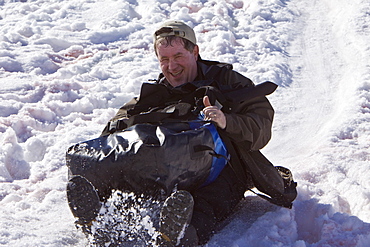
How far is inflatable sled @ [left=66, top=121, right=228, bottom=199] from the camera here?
7.10 ft

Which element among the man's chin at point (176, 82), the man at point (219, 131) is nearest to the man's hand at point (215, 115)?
the man at point (219, 131)

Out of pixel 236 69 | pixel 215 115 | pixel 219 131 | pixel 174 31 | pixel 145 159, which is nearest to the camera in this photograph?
pixel 145 159

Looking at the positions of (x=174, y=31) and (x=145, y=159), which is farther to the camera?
(x=174, y=31)

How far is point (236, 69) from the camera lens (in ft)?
17.0

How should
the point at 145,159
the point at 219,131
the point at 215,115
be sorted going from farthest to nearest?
the point at 219,131, the point at 215,115, the point at 145,159

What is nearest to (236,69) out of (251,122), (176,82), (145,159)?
(176,82)

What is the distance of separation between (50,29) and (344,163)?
3.93 m

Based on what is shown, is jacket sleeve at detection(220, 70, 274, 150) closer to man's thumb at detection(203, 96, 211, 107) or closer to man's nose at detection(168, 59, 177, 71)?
man's thumb at detection(203, 96, 211, 107)

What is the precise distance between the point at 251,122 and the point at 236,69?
8.82 feet

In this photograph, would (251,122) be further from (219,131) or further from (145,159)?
(145,159)

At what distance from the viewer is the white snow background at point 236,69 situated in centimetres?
266

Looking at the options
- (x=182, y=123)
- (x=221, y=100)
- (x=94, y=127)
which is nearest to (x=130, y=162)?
(x=182, y=123)

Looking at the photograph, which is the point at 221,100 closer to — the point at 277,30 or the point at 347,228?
the point at 347,228

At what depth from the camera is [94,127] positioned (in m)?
4.11
